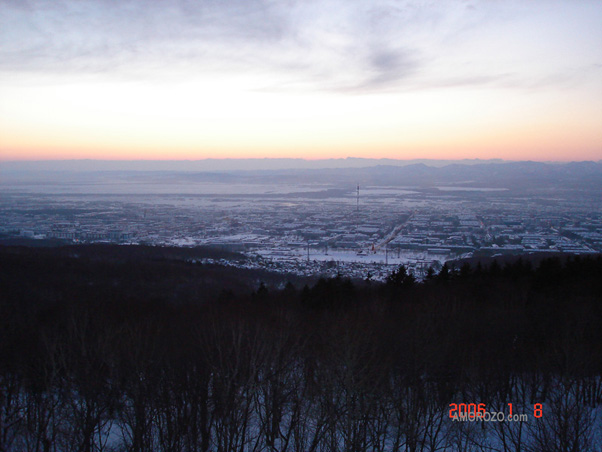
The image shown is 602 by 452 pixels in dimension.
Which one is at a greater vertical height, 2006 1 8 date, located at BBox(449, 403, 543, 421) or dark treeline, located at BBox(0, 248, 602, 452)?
dark treeline, located at BBox(0, 248, 602, 452)

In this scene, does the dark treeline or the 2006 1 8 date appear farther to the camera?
the 2006 1 8 date

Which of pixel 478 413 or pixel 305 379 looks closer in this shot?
pixel 478 413

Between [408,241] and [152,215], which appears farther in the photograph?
[152,215]

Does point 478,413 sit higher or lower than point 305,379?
lower

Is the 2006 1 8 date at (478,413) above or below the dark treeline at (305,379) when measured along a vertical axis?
below

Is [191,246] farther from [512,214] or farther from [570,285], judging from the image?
[512,214]

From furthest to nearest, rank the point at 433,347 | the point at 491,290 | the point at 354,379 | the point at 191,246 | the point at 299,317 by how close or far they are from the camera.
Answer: the point at 191,246
the point at 491,290
the point at 299,317
the point at 433,347
the point at 354,379

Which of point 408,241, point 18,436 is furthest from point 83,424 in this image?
point 408,241

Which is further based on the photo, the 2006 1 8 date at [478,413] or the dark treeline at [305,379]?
the 2006 1 8 date at [478,413]
